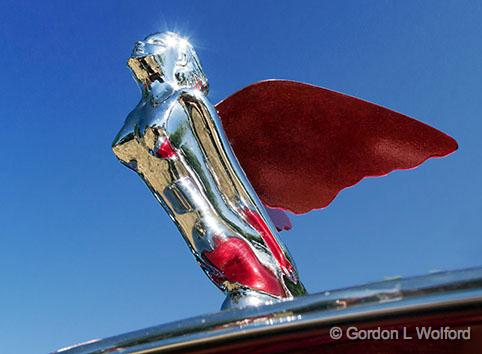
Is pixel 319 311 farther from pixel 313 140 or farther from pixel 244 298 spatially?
pixel 313 140

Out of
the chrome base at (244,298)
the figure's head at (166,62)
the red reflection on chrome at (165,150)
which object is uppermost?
the figure's head at (166,62)

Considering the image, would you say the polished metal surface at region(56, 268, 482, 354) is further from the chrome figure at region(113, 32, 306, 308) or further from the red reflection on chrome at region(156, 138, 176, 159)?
the red reflection on chrome at region(156, 138, 176, 159)

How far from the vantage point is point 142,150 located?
1.32 metres

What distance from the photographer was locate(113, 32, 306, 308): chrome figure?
1.21 m

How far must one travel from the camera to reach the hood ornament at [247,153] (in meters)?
1.24

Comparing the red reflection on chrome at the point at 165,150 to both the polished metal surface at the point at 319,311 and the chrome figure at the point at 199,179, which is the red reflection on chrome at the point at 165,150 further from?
the polished metal surface at the point at 319,311

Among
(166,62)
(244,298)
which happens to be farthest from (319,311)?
(166,62)

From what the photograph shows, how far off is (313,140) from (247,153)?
20cm

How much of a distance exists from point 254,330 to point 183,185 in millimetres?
960

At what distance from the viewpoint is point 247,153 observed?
1.72 meters

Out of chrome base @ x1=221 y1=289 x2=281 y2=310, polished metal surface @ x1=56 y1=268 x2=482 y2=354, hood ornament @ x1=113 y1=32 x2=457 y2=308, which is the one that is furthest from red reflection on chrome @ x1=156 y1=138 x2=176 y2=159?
polished metal surface @ x1=56 y1=268 x2=482 y2=354

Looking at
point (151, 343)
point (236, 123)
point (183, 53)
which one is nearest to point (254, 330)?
point (151, 343)

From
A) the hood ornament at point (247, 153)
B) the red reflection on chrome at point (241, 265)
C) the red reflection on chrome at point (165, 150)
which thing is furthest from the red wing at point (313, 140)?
the red reflection on chrome at point (241, 265)

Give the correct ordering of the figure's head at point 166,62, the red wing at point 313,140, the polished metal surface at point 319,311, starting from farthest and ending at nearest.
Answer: the red wing at point 313,140
the figure's head at point 166,62
the polished metal surface at point 319,311
